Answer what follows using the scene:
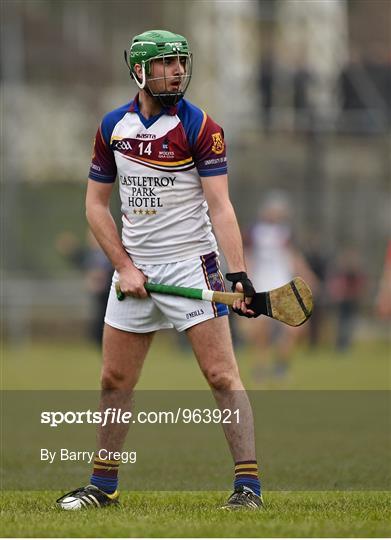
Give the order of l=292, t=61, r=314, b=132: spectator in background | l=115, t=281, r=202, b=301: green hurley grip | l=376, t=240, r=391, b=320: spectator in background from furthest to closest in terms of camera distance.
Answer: l=292, t=61, r=314, b=132: spectator in background → l=376, t=240, r=391, b=320: spectator in background → l=115, t=281, r=202, b=301: green hurley grip

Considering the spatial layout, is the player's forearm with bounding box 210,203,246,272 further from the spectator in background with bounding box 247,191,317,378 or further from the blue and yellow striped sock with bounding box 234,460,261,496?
the spectator in background with bounding box 247,191,317,378

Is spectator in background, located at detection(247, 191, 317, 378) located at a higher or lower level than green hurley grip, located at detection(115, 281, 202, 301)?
lower

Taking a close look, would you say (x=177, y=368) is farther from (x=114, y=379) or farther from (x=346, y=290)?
(x=114, y=379)

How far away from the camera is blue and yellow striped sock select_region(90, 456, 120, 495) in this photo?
7445 millimetres

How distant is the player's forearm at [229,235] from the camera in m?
7.25

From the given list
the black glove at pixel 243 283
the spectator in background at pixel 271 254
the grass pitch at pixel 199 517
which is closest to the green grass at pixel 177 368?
the spectator in background at pixel 271 254

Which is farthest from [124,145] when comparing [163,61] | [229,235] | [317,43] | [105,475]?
[317,43]

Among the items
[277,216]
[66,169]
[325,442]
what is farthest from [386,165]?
[325,442]

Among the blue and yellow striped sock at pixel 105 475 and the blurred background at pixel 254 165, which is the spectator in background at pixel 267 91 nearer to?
the blurred background at pixel 254 165

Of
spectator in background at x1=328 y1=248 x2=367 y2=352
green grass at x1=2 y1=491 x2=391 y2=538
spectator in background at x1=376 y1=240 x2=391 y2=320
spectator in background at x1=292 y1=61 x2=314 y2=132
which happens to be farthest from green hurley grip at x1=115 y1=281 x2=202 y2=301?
spectator in background at x1=292 y1=61 x2=314 y2=132

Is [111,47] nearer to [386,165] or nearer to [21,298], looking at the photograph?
[386,165]

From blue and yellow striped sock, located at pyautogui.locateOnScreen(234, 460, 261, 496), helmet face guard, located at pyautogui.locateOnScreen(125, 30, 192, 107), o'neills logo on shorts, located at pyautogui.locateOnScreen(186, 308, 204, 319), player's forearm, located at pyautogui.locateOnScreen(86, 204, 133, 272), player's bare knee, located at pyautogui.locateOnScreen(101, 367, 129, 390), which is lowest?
blue and yellow striped sock, located at pyautogui.locateOnScreen(234, 460, 261, 496)

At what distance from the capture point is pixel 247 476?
720cm

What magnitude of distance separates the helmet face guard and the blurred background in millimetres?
14231
